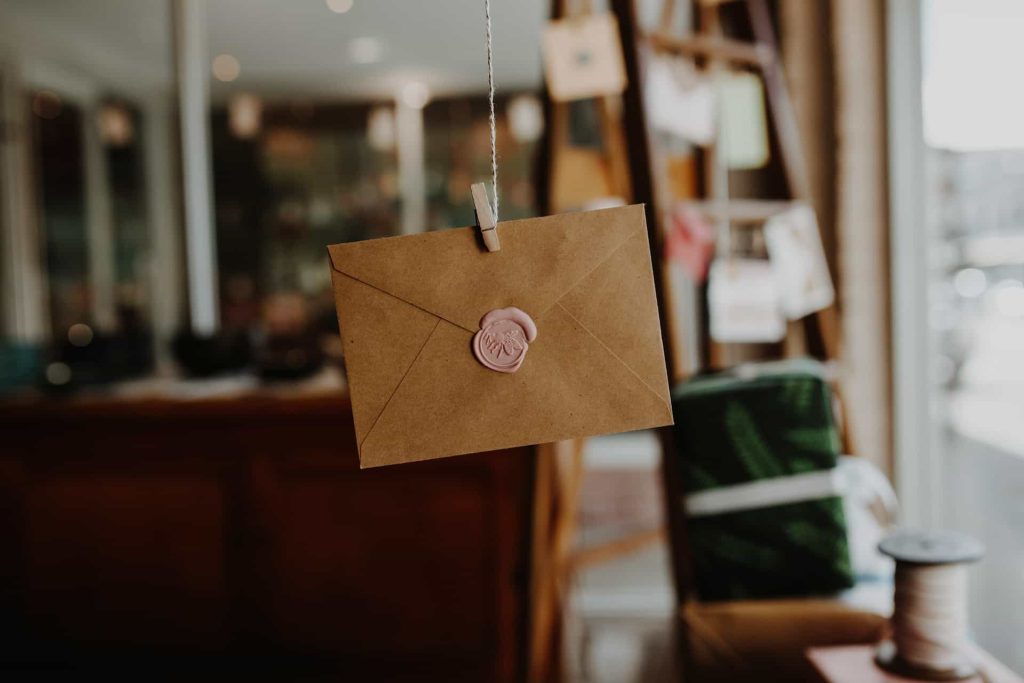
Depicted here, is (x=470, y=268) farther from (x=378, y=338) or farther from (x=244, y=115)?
(x=244, y=115)

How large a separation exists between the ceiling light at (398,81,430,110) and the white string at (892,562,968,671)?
11.8 feet

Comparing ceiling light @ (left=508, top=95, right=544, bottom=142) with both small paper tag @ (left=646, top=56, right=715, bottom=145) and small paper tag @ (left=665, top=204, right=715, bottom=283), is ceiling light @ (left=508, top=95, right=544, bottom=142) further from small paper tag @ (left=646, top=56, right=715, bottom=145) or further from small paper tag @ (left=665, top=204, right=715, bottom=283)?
small paper tag @ (left=665, top=204, right=715, bottom=283)

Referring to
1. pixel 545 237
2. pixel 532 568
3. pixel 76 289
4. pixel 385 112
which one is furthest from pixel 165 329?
pixel 545 237

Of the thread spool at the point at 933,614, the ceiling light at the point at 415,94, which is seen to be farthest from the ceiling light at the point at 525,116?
the thread spool at the point at 933,614

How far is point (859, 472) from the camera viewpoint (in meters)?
1.52

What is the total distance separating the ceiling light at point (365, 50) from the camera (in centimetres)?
374

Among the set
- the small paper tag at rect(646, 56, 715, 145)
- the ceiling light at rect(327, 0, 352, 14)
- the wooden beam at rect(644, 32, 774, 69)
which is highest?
the ceiling light at rect(327, 0, 352, 14)

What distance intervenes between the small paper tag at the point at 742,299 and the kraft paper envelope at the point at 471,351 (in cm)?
117

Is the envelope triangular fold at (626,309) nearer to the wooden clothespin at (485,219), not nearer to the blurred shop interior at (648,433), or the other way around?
the wooden clothespin at (485,219)

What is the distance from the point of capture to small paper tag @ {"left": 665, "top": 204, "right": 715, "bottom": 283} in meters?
1.45

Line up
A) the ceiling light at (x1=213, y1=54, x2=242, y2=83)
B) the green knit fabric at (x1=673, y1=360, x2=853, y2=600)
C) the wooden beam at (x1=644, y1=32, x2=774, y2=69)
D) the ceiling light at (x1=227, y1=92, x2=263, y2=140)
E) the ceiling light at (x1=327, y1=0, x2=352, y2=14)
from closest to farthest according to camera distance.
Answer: the green knit fabric at (x1=673, y1=360, x2=853, y2=600)
the wooden beam at (x1=644, y1=32, x2=774, y2=69)
the ceiling light at (x1=327, y1=0, x2=352, y2=14)
the ceiling light at (x1=213, y1=54, x2=242, y2=83)
the ceiling light at (x1=227, y1=92, x2=263, y2=140)

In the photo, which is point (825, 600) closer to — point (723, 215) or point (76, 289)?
point (723, 215)

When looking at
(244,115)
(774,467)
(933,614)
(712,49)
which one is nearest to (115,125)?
(244,115)

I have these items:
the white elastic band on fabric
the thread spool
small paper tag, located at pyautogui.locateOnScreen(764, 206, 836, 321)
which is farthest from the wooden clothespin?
small paper tag, located at pyautogui.locateOnScreen(764, 206, 836, 321)
